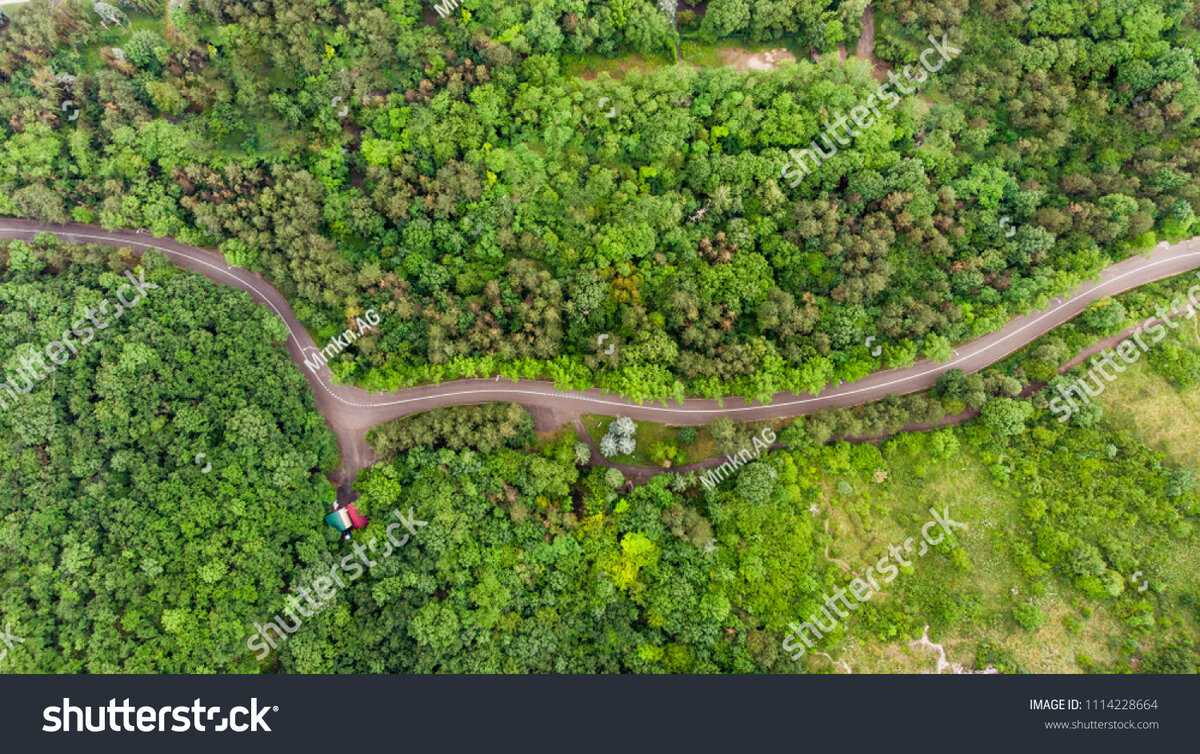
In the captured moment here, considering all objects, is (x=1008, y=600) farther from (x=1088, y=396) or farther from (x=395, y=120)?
(x=395, y=120)

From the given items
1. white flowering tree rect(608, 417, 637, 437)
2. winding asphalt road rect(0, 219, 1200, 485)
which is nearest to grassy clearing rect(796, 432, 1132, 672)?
winding asphalt road rect(0, 219, 1200, 485)

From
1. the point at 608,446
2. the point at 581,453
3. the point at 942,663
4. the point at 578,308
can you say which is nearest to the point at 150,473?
the point at 581,453

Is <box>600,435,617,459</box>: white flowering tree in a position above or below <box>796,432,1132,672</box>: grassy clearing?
above

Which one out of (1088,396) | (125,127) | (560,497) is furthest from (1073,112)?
(125,127)

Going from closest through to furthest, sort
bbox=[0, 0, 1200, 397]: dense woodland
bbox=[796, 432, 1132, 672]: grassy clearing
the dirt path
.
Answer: the dirt path → bbox=[796, 432, 1132, 672]: grassy clearing → bbox=[0, 0, 1200, 397]: dense woodland

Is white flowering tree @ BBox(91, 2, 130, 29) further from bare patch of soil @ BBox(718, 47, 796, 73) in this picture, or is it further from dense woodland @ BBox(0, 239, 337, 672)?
bare patch of soil @ BBox(718, 47, 796, 73)

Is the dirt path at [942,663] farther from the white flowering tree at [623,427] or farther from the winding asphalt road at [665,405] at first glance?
the white flowering tree at [623,427]
